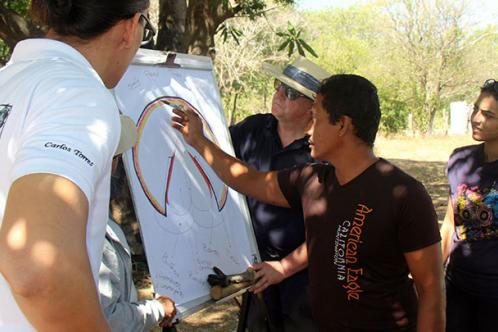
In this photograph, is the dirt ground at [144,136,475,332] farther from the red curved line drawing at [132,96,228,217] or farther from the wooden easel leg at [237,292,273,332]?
the red curved line drawing at [132,96,228,217]

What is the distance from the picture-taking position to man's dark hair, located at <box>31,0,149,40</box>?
1292mm

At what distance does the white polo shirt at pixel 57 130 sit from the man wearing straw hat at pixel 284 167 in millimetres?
1952

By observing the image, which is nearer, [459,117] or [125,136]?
[125,136]

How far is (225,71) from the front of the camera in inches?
811

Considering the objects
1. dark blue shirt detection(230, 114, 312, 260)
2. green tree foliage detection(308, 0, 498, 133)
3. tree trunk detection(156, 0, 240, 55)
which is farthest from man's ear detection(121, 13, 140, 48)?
green tree foliage detection(308, 0, 498, 133)

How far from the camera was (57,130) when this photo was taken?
102 cm

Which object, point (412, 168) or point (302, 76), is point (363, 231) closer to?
point (302, 76)

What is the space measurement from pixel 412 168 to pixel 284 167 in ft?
41.0

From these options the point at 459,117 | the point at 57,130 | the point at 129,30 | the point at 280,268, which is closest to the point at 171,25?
the point at 280,268

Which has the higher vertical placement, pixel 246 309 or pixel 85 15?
pixel 85 15

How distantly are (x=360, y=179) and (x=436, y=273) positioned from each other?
468mm

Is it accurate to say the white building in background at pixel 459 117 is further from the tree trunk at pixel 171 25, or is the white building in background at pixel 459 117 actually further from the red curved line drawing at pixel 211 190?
the red curved line drawing at pixel 211 190

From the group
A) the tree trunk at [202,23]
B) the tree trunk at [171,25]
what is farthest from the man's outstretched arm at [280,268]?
the tree trunk at [202,23]

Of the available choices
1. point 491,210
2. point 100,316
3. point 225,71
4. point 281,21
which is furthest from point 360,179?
point 281,21
